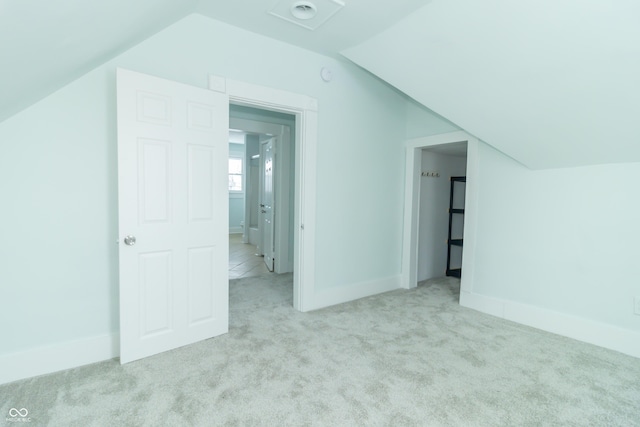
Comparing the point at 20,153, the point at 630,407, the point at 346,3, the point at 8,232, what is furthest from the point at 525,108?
the point at 8,232

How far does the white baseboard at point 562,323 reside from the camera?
244 cm

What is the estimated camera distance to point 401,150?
156 inches

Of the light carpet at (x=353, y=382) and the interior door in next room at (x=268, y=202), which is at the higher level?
the interior door in next room at (x=268, y=202)

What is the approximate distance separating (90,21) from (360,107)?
2.55m

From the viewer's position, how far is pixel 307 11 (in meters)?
2.38

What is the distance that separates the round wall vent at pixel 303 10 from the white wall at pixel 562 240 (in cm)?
212

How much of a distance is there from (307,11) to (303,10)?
0.10 ft

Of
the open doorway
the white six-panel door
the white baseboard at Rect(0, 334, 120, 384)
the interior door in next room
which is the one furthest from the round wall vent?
the white baseboard at Rect(0, 334, 120, 384)

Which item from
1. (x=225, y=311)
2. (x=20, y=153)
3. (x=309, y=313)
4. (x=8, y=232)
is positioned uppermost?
(x=20, y=153)

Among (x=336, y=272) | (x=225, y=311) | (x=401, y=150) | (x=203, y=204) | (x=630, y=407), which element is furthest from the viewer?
(x=401, y=150)

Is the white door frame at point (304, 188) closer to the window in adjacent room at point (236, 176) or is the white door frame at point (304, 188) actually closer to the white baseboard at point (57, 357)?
the white baseboard at point (57, 357)

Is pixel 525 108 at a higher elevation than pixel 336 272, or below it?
higher

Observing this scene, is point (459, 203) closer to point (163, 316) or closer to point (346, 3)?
point (346, 3)

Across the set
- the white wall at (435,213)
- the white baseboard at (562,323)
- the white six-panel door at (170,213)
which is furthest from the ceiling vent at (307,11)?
the white baseboard at (562,323)
